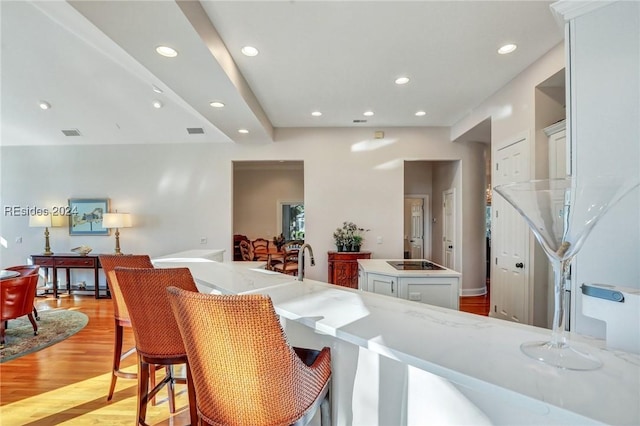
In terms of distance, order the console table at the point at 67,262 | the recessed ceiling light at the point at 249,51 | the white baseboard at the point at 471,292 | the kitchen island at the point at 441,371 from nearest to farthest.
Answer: the kitchen island at the point at 441,371 → the recessed ceiling light at the point at 249,51 → the console table at the point at 67,262 → the white baseboard at the point at 471,292

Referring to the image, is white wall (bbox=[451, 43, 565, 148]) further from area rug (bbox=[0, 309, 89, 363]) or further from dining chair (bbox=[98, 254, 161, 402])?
area rug (bbox=[0, 309, 89, 363])

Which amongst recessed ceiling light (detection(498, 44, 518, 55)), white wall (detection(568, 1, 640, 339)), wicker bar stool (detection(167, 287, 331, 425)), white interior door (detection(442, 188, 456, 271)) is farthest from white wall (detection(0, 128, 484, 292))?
wicker bar stool (detection(167, 287, 331, 425))

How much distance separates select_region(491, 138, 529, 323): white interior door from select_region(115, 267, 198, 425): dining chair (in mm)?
3444

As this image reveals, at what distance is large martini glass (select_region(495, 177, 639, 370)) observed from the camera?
2.59ft

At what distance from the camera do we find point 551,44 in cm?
281

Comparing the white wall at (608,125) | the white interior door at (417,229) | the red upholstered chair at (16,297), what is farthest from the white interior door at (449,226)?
the red upholstered chair at (16,297)

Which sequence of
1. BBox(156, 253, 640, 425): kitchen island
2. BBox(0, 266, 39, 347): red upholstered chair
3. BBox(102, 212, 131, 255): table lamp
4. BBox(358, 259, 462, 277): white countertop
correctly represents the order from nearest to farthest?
BBox(156, 253, 640, 425): kitchen island < BBox(358, 259, 462, 277): white countertop < BBox(0, 266, 39, 347): red upholstered chair < BBox(102, 212, 131, 255): table lamp

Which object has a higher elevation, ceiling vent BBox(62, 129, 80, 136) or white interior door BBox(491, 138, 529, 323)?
ceiling vent BBox(62, 129, 80, 136)

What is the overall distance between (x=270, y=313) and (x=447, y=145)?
5.42m

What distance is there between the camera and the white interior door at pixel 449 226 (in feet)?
18.7

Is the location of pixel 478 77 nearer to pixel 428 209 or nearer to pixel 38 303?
pixel 428 209

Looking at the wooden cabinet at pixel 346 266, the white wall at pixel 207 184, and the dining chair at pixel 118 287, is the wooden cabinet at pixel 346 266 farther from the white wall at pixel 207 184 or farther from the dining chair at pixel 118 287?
the dining chair at pixel 118 287

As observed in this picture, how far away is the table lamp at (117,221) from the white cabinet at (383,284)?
4.51 metres

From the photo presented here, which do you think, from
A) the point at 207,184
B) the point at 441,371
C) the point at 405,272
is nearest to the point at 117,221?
the point at 207,184
